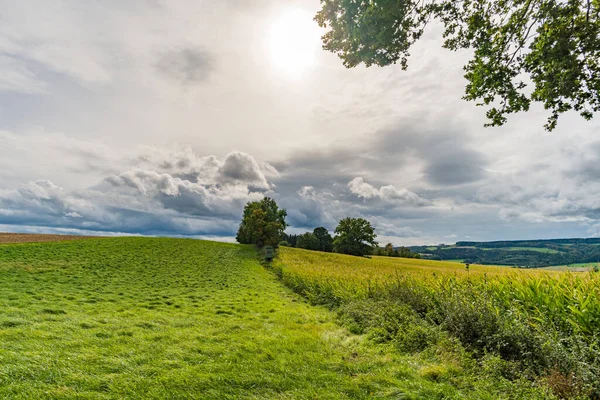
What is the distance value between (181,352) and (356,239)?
7449 cm

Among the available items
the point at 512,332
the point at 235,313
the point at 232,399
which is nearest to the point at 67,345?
the point at 232,399

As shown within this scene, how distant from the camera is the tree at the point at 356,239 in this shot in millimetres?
77625

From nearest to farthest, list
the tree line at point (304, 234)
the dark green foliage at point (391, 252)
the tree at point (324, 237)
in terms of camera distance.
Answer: the tree line at point (304, 234) → the dark green foliage at point (391, 252) → the tree at point (324, 237)

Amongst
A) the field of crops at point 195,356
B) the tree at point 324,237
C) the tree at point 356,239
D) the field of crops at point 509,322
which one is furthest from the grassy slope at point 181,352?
the tree at point 324,237

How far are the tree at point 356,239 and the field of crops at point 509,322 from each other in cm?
6669

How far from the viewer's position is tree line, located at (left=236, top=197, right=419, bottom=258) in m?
47.8

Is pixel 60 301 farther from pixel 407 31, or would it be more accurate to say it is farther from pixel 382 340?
pixel 407 31

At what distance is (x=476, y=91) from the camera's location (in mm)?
8992

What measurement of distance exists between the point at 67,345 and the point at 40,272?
20.8 meters

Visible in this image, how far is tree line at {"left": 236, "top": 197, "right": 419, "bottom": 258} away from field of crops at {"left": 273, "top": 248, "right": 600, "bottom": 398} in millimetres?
36278

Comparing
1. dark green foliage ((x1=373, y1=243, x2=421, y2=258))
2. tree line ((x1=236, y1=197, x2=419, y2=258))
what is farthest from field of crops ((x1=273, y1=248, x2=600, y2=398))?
dark green foliage ((x1=373, y1=243, x2=421, y2=258))

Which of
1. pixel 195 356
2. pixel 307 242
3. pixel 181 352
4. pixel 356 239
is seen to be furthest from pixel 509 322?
pixel 307 242

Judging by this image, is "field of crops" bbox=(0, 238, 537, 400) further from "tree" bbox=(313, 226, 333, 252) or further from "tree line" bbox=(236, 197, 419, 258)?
"tree" bbox=(313, 226, 333, 252)

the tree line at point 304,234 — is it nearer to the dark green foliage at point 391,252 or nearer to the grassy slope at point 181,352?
the dark green foliage at point 391,252
